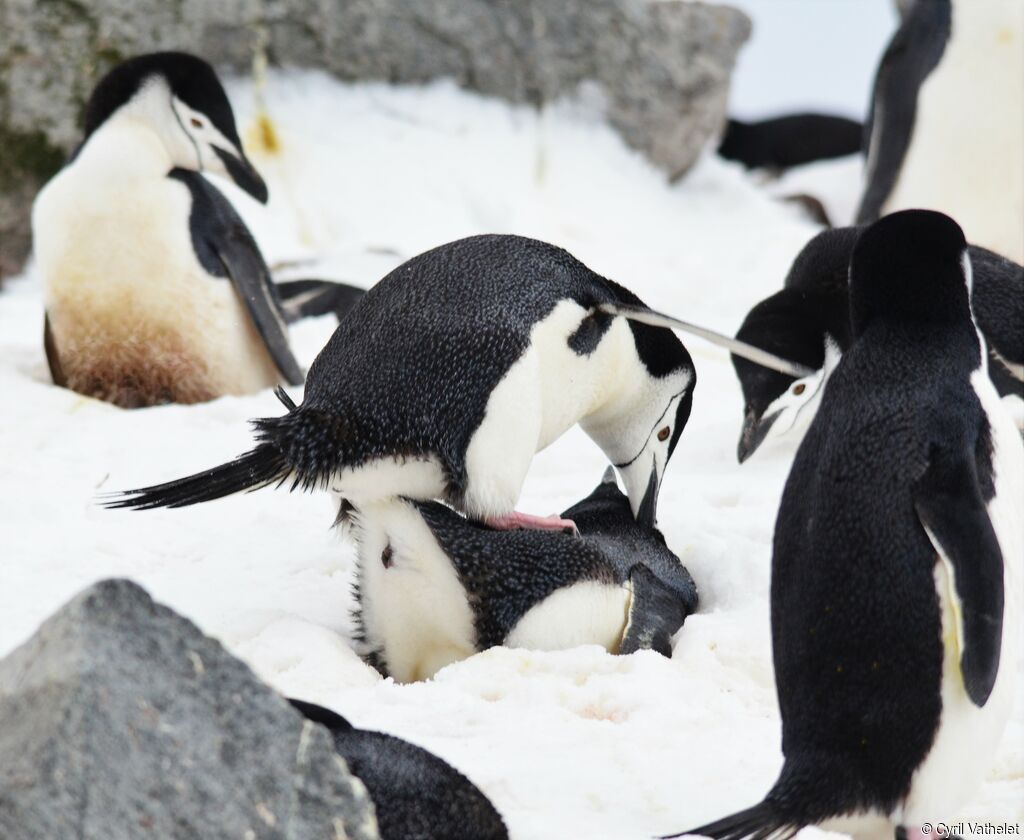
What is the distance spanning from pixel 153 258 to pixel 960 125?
2.77 metres

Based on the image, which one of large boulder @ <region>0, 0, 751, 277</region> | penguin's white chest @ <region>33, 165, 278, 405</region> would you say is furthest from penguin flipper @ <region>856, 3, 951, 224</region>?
penguin's white chest @ <region>33, 165, 278, 405</region>

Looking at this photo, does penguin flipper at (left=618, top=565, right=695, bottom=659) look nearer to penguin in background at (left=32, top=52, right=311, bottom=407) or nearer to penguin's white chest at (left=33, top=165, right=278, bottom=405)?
penguin in background at (left=32, top=52, right=311, bottom=407)

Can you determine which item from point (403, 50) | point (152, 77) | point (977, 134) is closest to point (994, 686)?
point (152, 77)

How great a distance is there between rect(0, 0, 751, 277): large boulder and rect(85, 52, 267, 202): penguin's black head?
1.46m

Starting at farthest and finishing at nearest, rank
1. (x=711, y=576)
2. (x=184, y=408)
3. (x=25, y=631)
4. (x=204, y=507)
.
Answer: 1. (x=184, y=408)
2. (x=204, y=507)
3. (x=711, y=576)
4. (x=25, y=631)

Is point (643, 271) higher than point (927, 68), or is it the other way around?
point (927, 68)

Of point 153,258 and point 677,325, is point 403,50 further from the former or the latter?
point 677,325

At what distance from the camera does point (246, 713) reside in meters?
1.53

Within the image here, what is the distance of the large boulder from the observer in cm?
583

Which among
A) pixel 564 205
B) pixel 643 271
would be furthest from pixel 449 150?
pixel 643 271

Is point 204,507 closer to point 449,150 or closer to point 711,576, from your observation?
point 711,576

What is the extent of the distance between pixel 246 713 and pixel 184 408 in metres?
2.64

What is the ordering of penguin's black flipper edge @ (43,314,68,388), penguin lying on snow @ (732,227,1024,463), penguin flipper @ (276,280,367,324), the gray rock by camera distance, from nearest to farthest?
1. the gray rock
2. penguin lying on snow @ (732,227,1024,463)
3. penguin's black flipper edge @ (43,314,68,388)
4. penguin flipper @ (276,280,367,324)

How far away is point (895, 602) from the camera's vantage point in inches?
77.7
